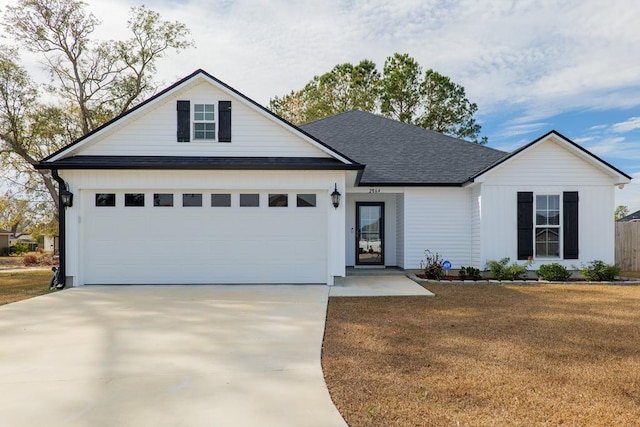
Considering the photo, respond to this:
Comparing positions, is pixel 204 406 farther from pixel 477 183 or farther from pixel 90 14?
pixel 90 14

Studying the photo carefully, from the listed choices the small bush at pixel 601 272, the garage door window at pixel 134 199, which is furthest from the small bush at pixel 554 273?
the garage door window at pixel 134 199

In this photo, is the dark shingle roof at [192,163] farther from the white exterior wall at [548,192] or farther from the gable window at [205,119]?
the white exterior wall at [548,192]

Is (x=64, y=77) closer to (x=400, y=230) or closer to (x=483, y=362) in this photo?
(x=400, y=230)

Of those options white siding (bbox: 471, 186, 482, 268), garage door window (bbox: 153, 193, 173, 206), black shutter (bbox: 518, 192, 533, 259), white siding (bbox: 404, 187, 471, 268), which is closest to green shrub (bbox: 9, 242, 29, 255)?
garage door window (bbox: 153, 193, 173, 206)

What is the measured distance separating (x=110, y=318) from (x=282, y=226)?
4.77m

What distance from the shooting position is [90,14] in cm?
2255

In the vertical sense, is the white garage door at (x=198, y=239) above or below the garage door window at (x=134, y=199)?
below

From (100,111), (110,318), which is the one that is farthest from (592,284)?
(100,111)

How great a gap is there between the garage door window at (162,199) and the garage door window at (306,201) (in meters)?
3.22

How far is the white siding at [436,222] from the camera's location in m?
13.1

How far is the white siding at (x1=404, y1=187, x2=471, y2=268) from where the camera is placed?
13.1 metres

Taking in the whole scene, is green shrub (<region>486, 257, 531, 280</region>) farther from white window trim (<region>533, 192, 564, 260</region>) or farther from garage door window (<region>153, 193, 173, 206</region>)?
garage door window (<region>153, 193, 173, 206</region>)

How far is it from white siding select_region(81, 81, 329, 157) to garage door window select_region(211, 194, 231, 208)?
1087 millimetres

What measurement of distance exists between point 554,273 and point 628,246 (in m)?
5.79
